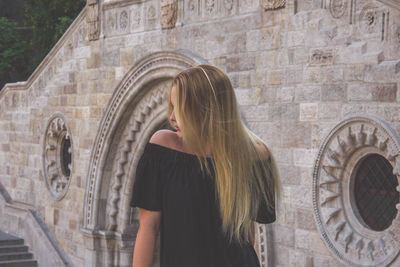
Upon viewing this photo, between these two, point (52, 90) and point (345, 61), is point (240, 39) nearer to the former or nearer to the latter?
point (345, 61)

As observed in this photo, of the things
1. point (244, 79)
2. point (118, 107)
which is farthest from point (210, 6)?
point (118, 107)

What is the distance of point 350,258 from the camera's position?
770 cm

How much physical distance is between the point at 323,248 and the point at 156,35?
4587mm

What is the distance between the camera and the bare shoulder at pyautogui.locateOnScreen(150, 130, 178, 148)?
8.98 ft

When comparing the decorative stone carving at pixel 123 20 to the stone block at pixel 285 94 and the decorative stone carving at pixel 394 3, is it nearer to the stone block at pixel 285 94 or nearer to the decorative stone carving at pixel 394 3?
the stone block at pixel 285 94

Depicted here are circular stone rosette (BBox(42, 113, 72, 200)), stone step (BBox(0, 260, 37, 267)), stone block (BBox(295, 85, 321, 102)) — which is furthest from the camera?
stone step (BBox(0, 260, 37, 267))

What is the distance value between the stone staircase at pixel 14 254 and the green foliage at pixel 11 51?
809cm

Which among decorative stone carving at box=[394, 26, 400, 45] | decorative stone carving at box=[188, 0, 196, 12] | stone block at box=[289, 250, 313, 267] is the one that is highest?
decorative stone carving at box=[188, 0, 196, 12]

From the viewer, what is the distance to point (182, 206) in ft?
8.70

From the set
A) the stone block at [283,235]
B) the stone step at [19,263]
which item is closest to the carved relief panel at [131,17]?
the stone block at [283,235]

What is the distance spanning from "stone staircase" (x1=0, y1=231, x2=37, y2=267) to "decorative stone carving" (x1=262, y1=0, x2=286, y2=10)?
802 centimetres

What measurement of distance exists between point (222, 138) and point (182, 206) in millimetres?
289

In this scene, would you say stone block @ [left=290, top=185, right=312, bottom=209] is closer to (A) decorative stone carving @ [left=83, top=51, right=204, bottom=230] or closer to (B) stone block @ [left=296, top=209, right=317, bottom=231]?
(B) stone block @ [left=296, top=209, right=317, bottom=231]

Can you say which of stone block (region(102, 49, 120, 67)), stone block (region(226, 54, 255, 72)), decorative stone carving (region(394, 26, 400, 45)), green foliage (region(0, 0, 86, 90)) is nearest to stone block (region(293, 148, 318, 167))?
stone block (region(226, 54, 255, 72))
